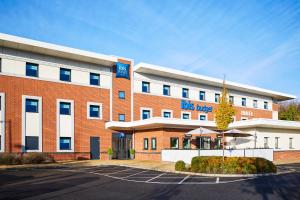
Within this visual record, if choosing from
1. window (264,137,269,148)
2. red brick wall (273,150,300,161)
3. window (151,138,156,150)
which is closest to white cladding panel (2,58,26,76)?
window (151,138,156,150)

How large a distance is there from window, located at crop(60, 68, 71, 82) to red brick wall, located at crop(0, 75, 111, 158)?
68cm

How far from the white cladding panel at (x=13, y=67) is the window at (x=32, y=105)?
268 centimetres

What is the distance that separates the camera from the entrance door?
104ft

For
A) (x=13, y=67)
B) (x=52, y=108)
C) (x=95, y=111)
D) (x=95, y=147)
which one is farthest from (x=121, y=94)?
(x=13, y=67)

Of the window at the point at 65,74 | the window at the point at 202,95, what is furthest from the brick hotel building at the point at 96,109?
the window at the point at 202,95

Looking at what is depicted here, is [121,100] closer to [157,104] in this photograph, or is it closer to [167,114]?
[157,104]

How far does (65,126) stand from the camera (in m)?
30.1

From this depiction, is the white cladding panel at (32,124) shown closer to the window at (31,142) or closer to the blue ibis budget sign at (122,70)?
the window at (31,142)

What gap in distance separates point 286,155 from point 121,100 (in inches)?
798

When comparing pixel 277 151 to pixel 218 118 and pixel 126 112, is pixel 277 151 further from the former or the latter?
pixel 126 112

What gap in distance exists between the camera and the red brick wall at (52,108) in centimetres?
2680

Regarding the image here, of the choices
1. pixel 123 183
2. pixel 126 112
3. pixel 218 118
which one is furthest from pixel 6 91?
pixel 218 118

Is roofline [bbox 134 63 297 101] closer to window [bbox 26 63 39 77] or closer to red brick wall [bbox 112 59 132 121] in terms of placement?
red brick wall [bbox 112 59 132 121]

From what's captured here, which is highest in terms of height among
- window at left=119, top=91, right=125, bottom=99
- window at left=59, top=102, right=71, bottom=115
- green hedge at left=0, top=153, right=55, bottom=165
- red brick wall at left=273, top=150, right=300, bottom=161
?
window at left=119, top=91, right=125, bottom=99
